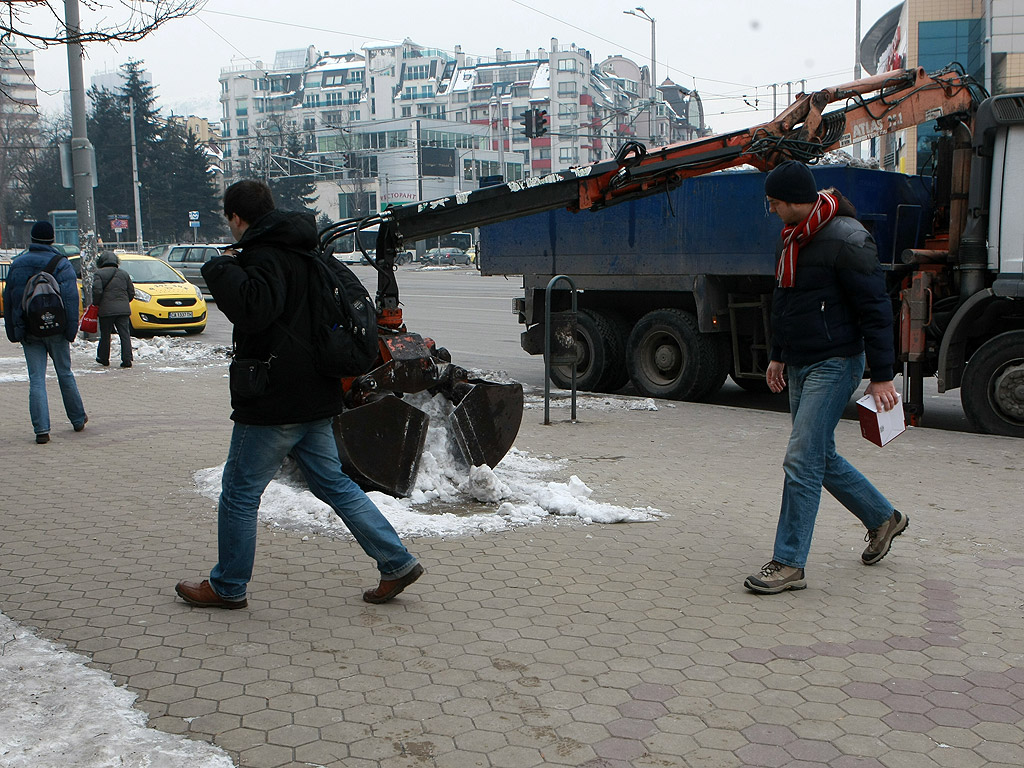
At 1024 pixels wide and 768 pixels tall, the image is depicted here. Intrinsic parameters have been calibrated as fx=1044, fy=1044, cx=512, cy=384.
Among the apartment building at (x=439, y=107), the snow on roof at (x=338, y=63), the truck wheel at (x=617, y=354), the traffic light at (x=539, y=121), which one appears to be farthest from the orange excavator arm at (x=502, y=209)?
the snow on roof at (x=338, y=63)

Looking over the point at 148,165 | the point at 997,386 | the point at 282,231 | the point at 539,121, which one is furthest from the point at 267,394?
the point at 148,165

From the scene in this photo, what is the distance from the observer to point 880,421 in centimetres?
493

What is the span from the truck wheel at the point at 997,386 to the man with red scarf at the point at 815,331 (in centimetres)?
459

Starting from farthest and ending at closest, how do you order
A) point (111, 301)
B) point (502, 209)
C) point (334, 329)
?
1. point (111, 301)
2. point (502, 209)
3. point (334, 329)

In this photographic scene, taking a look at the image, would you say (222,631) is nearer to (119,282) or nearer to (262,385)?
(262,385)

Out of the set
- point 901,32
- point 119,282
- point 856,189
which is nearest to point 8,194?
point 901,32

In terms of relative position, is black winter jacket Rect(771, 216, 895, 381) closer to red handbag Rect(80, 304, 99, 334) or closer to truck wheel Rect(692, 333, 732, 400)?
truck wheel Rect(692, 333, 732, 400)

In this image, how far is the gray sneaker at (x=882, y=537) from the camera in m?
5.23

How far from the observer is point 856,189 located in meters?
9.88

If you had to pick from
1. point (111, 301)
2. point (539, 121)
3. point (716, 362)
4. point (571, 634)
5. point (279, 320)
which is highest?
point (539, 121)

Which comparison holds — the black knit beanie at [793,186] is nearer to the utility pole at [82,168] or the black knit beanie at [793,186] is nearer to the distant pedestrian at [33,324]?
the distant pedestrian at [33,324]

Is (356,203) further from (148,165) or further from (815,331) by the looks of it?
(815,331)

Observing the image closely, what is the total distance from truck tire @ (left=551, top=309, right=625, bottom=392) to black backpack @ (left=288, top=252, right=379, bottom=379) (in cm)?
768

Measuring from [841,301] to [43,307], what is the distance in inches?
254
